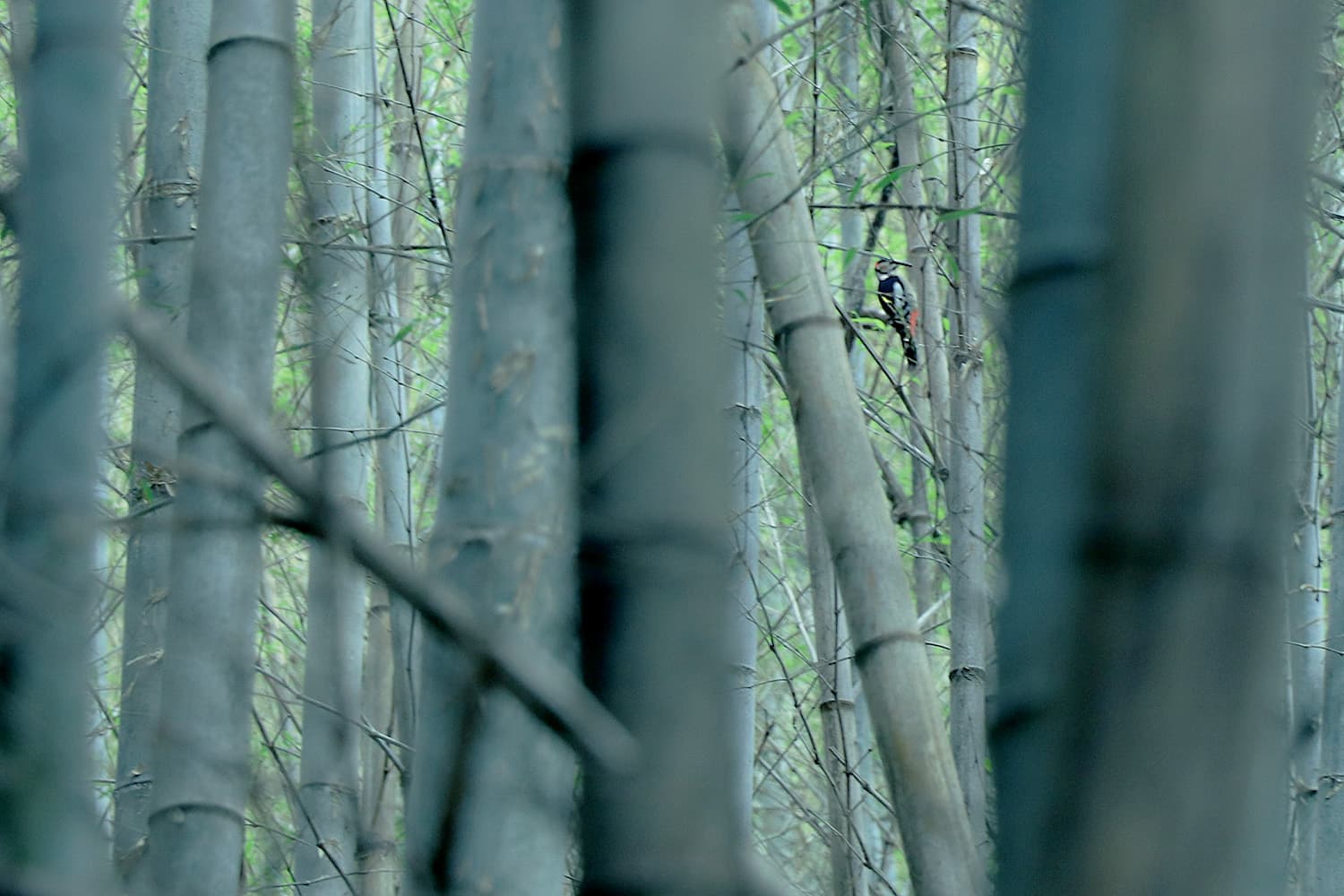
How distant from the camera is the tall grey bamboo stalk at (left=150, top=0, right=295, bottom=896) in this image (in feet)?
3.89

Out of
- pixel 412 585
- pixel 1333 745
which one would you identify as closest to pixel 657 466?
pixel 412 585

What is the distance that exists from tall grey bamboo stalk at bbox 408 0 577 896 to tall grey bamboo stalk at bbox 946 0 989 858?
1.43m

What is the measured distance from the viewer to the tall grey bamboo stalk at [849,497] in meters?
1.67

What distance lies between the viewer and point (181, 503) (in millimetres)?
1430

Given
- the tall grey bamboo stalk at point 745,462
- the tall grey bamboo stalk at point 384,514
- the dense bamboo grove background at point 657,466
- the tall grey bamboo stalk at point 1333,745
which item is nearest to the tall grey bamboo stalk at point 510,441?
the dense bamboo grove background at point 657,466

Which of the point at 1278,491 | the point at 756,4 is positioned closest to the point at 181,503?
the point at 1278,491

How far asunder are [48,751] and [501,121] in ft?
1.46

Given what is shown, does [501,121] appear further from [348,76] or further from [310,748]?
[348,76]

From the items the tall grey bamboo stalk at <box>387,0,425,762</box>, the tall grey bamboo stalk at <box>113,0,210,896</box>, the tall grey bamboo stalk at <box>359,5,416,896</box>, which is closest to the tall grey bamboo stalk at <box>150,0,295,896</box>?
the tall grey bamboo stalk at <box>387,0,425,762</box>

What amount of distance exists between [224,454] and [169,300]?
3.12 feet

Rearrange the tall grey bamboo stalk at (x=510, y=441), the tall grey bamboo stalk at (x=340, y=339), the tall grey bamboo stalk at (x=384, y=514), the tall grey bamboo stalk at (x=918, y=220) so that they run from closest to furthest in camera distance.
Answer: the tall grey bamboo stalk at (x=510, y=441)
the tall grey bamboo stalk at (x=340, y=339)
the tall grey bamboo stalk at (x=384, y=514)
the tall grey bamboo stalk at (x=918, y=220)

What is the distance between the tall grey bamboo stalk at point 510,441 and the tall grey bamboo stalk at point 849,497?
2.31 ft

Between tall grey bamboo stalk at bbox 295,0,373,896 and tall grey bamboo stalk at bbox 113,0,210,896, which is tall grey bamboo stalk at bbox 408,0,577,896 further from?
tall grey bamboo stalk at bbox 113,0,210,896

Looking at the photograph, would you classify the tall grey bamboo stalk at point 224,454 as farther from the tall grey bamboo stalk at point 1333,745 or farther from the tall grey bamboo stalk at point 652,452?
the tall grey bamboo stalk at point 1333,745
